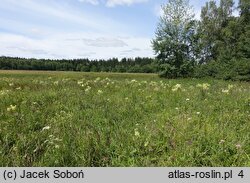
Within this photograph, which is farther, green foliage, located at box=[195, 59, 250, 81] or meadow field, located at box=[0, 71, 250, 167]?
green foliage, located at box=[195, 59, 250, 81]

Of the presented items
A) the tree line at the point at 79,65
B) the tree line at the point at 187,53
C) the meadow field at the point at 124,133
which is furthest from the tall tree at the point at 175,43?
the tree line at the point at 79,65

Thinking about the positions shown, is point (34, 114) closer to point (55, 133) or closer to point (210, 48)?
point (55, 133)

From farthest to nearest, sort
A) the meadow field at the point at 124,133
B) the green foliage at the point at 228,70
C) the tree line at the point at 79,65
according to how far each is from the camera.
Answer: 1. the tree line at the point at 79,65
2. the green foliage at the point at 228,70
3. the meadow field at the point at 124,133

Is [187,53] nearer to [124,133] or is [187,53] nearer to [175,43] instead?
[175,43]

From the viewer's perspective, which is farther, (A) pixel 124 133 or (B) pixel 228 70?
(B) pixel 228 70

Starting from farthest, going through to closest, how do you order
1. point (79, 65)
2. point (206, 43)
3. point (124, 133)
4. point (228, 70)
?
point (79, 65) < point (206, 43) < point (228, 70) < point (124, 133)

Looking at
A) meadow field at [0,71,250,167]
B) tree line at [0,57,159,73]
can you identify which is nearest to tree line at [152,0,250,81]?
meadow field at [0,71,250,167]

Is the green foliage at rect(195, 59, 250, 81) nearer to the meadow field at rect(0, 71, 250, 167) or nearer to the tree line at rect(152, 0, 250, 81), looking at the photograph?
the tree line at rect(152, 0, 250, 81)

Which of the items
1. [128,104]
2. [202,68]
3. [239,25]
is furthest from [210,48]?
[128,104]

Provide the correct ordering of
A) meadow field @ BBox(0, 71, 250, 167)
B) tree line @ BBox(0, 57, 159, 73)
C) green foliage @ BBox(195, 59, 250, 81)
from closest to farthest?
meadow field @ BBox(0, 71, 250, 167) → green foliage @ BBox(195, 59, 250, 81) → tree line @ BBox(0, 57, 159, 73)

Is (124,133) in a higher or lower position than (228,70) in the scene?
lower

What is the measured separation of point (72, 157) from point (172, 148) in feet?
4.74

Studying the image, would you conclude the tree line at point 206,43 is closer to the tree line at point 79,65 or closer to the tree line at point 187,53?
the tree line at point 187,53

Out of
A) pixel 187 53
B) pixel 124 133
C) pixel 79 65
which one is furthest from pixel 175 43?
pixel 79 65
